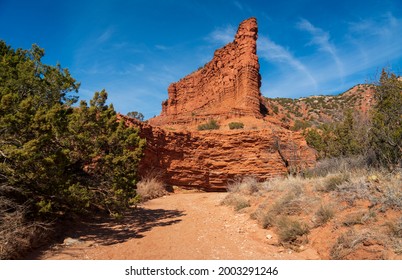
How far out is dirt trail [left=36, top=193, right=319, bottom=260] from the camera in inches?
212

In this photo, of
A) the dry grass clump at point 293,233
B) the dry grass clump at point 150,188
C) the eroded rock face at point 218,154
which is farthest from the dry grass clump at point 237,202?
the eroded rock face at point 218,154

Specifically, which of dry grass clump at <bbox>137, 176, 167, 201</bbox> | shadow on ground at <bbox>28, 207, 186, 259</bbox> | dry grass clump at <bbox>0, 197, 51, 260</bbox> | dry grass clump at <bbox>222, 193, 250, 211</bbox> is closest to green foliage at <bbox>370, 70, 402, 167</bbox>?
dry grass clump at <bbox>222, 193, 250, 211</bbox>

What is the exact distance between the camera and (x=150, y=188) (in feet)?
44.2

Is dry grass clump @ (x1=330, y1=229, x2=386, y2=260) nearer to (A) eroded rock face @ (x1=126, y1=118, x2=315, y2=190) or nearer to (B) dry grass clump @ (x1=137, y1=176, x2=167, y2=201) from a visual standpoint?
(B) dry grass clump @ (x1=137, y1=176, x2=167, y2=201)

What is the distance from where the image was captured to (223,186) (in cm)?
1695

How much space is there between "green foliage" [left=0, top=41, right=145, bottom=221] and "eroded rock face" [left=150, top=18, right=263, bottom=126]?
2512 centimetres

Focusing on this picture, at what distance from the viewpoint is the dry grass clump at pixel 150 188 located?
1269cm

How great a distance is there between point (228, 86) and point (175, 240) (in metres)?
31.7

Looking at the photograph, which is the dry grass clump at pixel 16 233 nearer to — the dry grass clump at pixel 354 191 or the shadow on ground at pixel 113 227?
the shadow on ground at pixel 113 227

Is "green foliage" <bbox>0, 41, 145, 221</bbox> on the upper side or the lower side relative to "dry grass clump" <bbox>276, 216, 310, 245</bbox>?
upper

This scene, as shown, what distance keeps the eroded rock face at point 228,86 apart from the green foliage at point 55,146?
2512cm

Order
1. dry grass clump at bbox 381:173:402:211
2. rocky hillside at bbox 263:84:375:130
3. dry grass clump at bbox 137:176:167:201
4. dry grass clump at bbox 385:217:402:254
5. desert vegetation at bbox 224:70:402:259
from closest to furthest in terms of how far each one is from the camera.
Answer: dry grass clump at bbox 385:217:402:254 → desert vegetation at bbox 224:70:402:259 → dry grass clump at bbox 381:173:402:211 → dry grass clump at bbox 137:176:167:201 → rocky hillside at bbox 263:84:375:130

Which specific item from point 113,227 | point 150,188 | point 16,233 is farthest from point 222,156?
point 16,233

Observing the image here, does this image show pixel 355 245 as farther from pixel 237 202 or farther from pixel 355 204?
pixel 237 202
